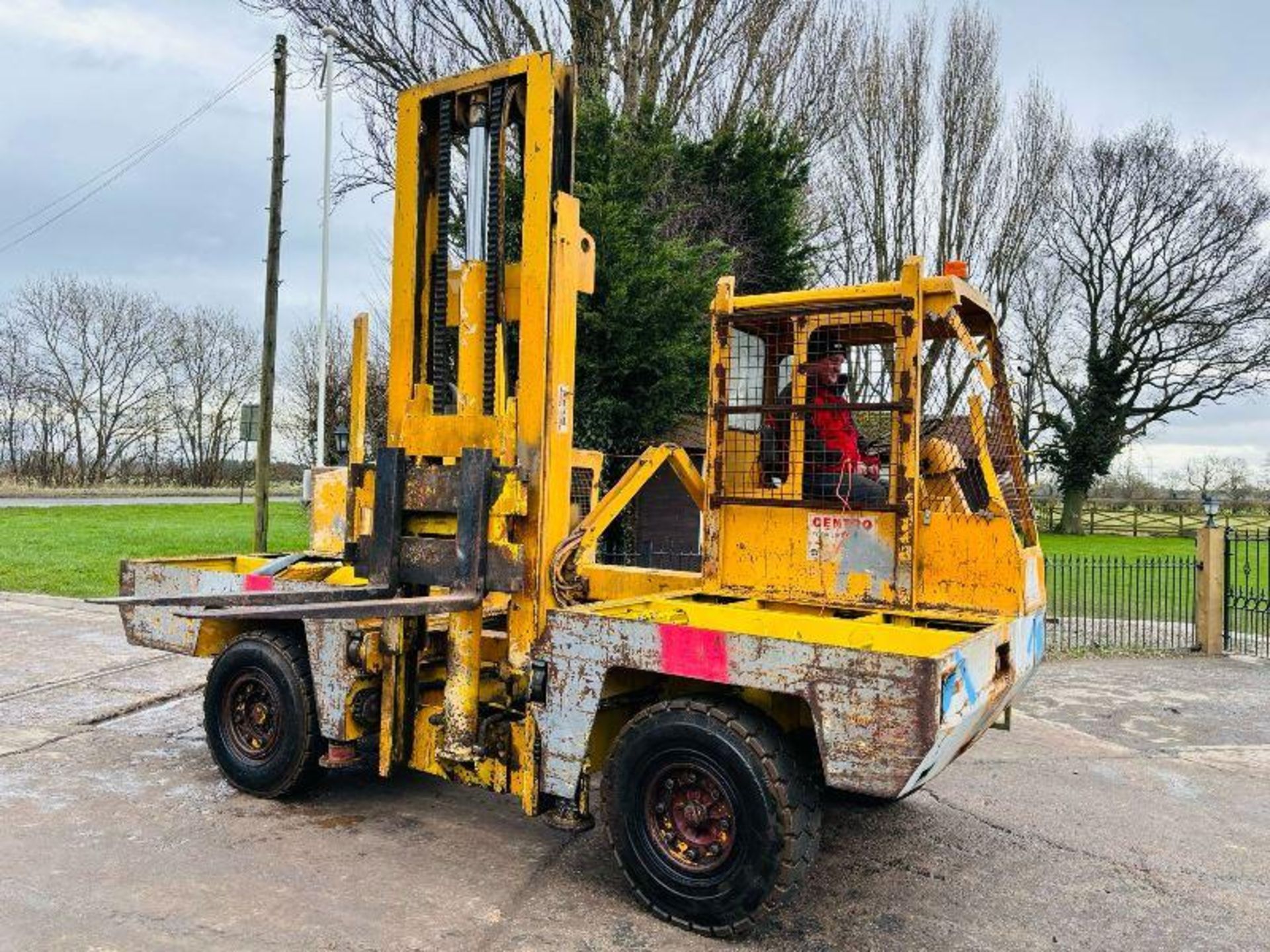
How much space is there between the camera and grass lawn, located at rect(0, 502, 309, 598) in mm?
14727

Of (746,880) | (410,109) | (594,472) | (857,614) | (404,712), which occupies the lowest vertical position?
(746,880)

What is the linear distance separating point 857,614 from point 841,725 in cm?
108

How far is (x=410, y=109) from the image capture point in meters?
5.29

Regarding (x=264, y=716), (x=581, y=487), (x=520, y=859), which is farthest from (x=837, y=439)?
(x=264, y=716)

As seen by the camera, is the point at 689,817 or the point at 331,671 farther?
the point at 331,671

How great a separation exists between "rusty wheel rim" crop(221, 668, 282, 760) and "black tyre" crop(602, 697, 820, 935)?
7.29 feet

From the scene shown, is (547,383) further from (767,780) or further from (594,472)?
(767,780)

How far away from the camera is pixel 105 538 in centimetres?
2066

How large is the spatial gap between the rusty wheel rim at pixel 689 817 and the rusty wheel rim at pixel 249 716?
7.72ft

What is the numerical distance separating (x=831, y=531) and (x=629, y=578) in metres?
1.24

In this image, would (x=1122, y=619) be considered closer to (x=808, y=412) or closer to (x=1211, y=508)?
(x=1211, y=508)

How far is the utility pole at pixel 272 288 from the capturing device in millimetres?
14820

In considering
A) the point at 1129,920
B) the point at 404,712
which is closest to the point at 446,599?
the point at 404,712

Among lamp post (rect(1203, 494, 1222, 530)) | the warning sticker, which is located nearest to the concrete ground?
the warning sticker
